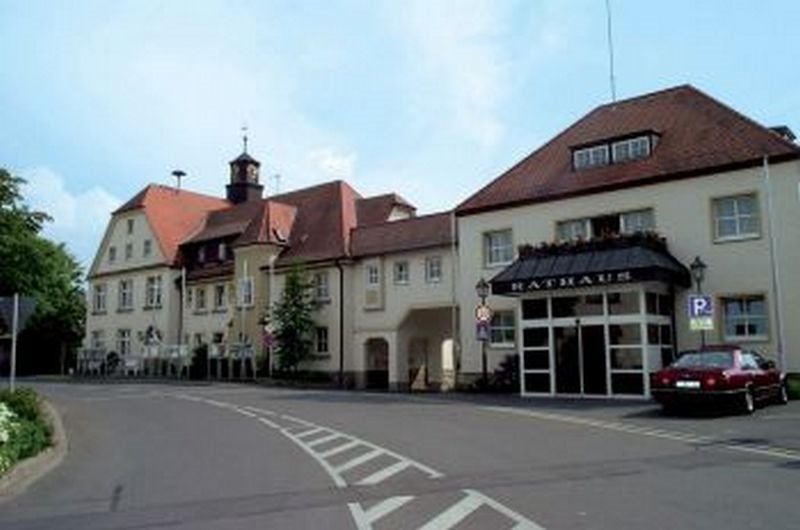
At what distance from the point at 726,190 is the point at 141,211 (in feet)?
142

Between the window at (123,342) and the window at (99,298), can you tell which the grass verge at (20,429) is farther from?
the window at (99,298)

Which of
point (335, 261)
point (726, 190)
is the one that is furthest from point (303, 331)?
point (726, 190)

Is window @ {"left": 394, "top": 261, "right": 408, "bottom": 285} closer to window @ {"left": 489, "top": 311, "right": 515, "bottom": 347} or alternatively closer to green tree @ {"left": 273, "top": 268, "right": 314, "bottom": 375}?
green tree @ {"left": 273, "top": 268, "right": 314, "bottom": 375}

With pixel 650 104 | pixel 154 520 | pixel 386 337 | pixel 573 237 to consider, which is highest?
pixel 650 104

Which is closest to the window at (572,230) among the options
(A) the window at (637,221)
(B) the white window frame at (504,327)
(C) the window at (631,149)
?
(A) the window at (637,221)

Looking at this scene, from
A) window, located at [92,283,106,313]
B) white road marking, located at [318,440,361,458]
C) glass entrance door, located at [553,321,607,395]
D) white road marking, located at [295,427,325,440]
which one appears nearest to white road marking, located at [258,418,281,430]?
white road marking, located at [295,427,325,440]

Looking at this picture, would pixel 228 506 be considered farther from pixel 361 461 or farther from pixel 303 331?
pixel 303 331

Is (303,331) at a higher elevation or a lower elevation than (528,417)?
higher

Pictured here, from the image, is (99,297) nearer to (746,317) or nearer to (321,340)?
(321,340)

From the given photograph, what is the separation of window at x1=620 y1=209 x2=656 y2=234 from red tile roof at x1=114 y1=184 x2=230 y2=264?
34753 millimetres

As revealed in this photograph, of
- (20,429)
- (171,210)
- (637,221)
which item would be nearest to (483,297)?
(637,221)

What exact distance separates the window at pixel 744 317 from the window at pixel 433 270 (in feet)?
48.2

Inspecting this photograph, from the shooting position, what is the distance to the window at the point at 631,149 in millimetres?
34344

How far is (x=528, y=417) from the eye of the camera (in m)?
22.8
